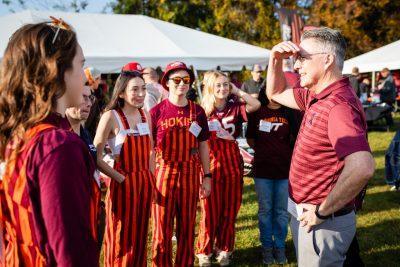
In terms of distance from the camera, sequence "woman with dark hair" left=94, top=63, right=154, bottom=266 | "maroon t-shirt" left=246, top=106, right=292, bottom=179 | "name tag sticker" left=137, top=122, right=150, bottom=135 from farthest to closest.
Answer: "maroon t-shirt" left=246, top=106, right=292, bottom=179 → "name tag sticker" left=137, top=122, right=150, bottom=135 → "woman with dark hair" left=94, top=63, right=154, bottom=266

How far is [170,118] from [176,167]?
472 millimetres

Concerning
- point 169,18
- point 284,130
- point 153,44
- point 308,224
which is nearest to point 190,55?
point 153,44

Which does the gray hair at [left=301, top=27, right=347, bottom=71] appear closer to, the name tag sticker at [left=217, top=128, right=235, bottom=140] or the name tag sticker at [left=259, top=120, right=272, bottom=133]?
the name tag sticker at [left=259, top=120, right=272, bottom=133]

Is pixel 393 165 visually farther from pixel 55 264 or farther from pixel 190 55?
pixel 55 264

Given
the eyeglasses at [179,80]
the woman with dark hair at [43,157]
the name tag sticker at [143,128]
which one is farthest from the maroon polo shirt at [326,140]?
the eyeglasses at [179,80]

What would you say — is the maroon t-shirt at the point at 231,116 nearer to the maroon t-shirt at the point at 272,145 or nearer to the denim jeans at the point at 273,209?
the maroon t-shirt at the point at 272,145

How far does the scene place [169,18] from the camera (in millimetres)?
31734

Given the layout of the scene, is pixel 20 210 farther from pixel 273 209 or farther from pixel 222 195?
pixel 273 209

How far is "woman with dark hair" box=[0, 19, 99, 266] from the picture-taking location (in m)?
1.29

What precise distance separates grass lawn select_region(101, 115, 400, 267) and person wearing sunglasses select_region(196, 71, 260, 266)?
0.34 metres

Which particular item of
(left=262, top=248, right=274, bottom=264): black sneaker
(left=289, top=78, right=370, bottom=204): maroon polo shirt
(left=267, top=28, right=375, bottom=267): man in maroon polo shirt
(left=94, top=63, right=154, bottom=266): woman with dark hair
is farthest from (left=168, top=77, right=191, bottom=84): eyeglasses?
(left=262, top=248, right=274, bottom=264): black sneaker

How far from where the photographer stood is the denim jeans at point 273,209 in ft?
14.4

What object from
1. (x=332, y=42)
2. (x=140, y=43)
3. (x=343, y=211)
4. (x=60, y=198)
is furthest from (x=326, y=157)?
(x=140, y=43)

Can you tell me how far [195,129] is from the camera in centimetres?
395
